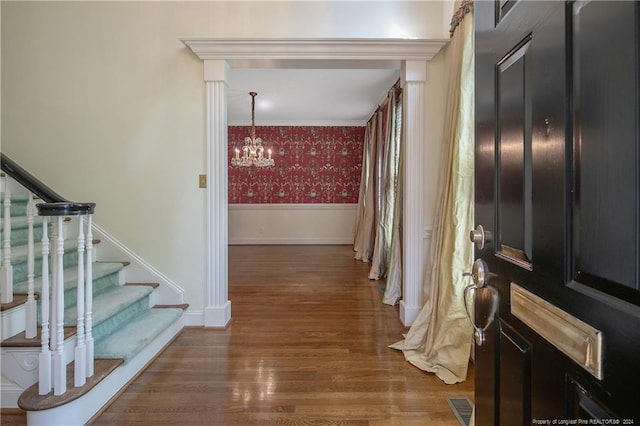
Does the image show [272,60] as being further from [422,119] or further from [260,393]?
[260,393]

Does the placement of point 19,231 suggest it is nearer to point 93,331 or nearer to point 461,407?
point 93,331

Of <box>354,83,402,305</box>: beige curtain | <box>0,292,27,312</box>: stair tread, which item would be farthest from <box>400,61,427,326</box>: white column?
<box>0,292,27,312</box>: stair tread

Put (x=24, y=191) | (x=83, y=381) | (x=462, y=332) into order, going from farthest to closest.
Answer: (x=24, y=191) < (x=462, y=332) < (x=83, y=381)

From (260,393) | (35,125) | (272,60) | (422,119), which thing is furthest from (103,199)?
(422,119)

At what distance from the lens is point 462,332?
196 cm

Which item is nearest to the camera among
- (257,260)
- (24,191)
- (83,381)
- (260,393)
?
(83,381)

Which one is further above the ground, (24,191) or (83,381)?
(24,191)

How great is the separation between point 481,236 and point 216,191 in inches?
84.5

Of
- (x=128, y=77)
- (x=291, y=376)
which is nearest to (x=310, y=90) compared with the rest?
(x=128, y=77)

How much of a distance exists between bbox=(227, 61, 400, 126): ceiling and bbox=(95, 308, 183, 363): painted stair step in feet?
6.94

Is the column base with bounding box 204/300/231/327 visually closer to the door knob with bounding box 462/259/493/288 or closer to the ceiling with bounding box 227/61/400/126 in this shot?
the ceiling with bounding box 227/61/400/126

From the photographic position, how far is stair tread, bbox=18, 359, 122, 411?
141 centimetres

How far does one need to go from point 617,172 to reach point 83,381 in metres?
2.13

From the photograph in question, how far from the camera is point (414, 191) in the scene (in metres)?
2.63
